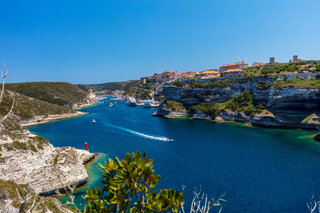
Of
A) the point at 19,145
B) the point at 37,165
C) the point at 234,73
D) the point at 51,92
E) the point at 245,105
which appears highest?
the point at 234,73

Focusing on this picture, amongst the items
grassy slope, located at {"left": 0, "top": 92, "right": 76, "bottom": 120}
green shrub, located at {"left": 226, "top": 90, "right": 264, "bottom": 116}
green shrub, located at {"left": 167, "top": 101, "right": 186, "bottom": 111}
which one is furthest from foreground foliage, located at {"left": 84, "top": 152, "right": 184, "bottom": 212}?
grassy slope, located at {"left": 0, "top": 92, "right": 76, "bottom": 120}

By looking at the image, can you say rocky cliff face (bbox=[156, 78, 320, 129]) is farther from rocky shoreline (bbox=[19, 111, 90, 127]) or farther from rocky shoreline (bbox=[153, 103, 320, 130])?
rocky shoreline (bbox=[19, 111, 90, 127])

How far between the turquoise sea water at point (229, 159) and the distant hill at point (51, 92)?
72.6m

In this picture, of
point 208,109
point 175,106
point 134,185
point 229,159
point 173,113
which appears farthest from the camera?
point 175,106

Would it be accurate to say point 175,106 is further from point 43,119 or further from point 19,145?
point 19,145

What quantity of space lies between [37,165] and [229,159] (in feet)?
102

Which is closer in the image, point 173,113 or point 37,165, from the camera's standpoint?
point 37,165

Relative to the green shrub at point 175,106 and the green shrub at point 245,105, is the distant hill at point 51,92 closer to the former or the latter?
the green shrub at point 175,106

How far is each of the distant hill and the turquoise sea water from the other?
238ft

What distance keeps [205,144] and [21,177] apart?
117ft

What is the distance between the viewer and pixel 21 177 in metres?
23.8

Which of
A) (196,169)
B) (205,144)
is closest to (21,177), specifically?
(196,169)

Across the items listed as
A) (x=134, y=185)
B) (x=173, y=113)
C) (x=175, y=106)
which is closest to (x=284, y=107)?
(x=173, y=113)

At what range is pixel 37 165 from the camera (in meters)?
25.9
